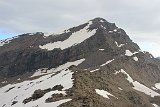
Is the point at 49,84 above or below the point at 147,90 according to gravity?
above

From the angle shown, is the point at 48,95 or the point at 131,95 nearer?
the point at 48,95

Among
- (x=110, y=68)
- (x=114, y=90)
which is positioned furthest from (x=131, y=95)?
(x=110, y=68)

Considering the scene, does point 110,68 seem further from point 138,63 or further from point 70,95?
point 70,95

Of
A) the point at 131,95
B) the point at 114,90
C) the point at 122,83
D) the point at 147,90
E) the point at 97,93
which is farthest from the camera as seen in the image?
the point at 147,90

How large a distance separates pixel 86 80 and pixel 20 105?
2020 cm

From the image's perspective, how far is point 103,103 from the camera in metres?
89.1

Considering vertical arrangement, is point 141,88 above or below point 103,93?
below

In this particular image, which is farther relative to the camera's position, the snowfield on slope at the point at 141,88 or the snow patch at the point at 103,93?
the snowfield on slope at the point at 141,88

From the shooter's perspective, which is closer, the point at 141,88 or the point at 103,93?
the point at 103,93

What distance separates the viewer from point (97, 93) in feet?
Result: 324

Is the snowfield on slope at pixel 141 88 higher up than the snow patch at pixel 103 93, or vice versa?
the snow patch at pixel 103 93

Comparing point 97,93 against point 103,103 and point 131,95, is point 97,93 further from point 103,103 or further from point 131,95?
point 131,95

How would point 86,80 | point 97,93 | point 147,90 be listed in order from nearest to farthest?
point 97,93, point 86,80, point 147,90

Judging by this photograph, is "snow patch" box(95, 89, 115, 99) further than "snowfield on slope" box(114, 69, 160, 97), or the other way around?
"snowfield on slope" box(114, 69, 160, 97)
